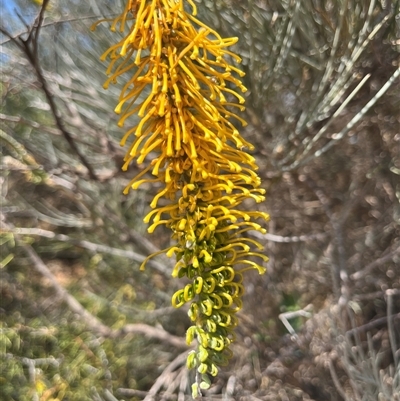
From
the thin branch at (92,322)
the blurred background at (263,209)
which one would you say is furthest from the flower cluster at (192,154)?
the thin branch at (92,322)

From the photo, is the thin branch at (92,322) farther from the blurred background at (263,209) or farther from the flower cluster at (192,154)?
the flower cluster at (192,154)

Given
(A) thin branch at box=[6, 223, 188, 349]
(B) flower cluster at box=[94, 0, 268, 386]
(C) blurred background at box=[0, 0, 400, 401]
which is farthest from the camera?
(A) thin branch at box=[6, 223, 188, 349]

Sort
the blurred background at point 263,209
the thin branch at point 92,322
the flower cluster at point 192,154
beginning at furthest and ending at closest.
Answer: the thin branch at point 92,322 → the blurred background at point 263,209 → the flower cluster at point 192,154

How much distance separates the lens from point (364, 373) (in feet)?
3.69

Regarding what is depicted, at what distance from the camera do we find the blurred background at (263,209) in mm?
1237

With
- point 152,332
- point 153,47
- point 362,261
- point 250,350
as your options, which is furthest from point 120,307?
point 153,47

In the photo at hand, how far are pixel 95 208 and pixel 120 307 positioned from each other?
0.46 metres

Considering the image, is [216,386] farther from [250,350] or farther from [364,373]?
[364,373]

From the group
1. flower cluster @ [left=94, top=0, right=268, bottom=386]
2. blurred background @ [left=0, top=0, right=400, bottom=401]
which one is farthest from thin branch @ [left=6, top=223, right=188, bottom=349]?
flower cluster @ [left=94, top=0, right=268, bottom=386]

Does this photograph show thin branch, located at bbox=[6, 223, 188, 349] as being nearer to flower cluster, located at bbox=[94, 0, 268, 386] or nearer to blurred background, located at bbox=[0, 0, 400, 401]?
blurred background, located at bbox=[0, 0, 400, 401]

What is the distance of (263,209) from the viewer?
182 centimetres

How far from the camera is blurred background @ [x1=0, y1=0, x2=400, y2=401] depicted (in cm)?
124

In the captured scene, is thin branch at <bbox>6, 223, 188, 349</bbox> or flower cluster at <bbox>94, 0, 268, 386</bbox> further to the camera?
thin branch at <bbox>6, 223, 188, 349</bbox>

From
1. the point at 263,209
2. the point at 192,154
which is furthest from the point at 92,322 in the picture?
the point at 192,154
